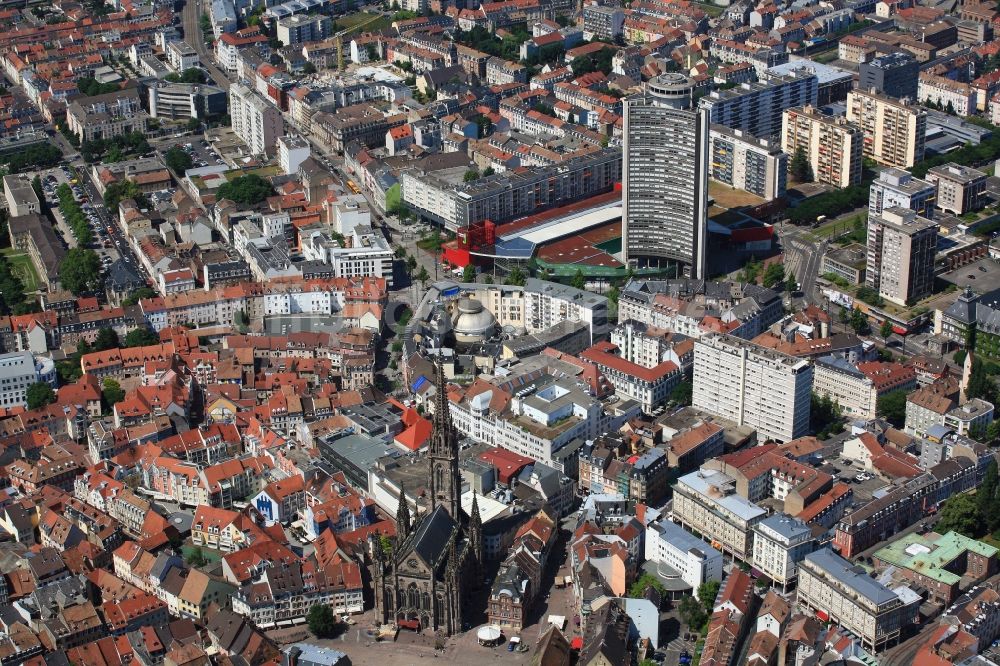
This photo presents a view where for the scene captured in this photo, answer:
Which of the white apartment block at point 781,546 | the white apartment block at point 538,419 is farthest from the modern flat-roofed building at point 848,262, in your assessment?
the white apartment block at point 781,546

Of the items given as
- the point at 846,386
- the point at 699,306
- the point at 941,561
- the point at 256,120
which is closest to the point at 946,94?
the point at 699,306

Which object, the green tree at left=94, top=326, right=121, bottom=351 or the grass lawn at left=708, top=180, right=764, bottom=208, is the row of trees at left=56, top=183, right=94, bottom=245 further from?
the grass lawn at left=708, top=180, right=764, bottom=208

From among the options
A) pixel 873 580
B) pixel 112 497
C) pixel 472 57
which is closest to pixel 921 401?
pixel 873 580

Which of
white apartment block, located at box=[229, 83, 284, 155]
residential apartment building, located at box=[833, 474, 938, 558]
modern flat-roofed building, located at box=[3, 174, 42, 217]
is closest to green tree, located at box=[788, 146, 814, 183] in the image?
white apartment block, located at box=[229, 83, 284, 155]

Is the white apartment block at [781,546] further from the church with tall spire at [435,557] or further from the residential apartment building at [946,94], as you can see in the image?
the residential apartment building at [946,94]

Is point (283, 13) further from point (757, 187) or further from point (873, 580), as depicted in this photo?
point (873, 580)

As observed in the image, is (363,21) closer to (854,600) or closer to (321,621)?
(321,621)
